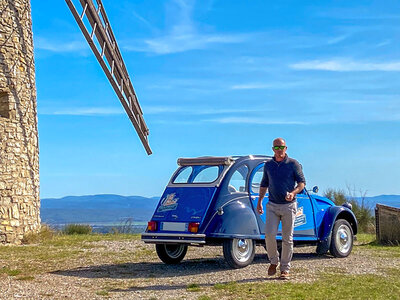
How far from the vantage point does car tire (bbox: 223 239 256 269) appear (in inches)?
428

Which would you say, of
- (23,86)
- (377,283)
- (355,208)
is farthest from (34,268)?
(355,208)

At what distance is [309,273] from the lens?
1051 cm

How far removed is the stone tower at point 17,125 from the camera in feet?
56.9

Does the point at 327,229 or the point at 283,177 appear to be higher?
the point at 283,177

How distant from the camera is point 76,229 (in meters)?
22.2

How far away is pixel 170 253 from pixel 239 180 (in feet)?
6.70

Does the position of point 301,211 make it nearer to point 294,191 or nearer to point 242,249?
point 242,249

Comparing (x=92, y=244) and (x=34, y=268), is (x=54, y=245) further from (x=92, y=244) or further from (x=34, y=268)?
(x=34, y=268)

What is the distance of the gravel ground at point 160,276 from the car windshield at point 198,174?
1.59m

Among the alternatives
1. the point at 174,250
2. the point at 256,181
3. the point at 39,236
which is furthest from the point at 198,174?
the point at 39,236

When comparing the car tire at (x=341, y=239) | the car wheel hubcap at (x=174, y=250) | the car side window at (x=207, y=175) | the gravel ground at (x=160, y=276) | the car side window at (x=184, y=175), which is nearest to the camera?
the gravel ground at (x=160, y=276)

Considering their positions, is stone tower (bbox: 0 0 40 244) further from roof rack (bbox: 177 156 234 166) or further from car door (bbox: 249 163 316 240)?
car door (bbox: 249 163 316 240)

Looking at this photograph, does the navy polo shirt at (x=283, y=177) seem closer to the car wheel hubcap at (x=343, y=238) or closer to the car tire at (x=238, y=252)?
the car tire at (x=238, y=252)

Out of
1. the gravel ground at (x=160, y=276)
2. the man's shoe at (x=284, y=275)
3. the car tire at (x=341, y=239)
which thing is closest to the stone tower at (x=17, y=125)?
the gravel ground at (x=160, y=276)
